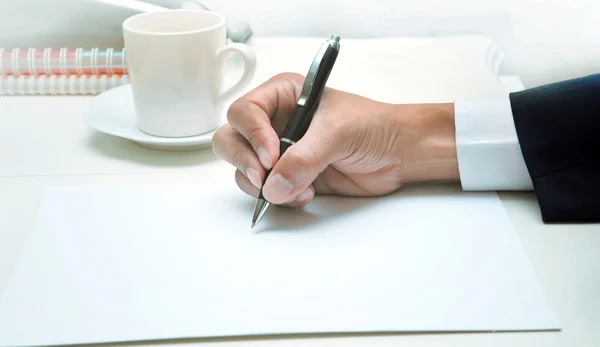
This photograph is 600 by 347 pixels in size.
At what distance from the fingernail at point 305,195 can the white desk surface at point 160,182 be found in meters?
0.11

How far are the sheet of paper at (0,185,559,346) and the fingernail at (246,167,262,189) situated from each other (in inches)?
1.3

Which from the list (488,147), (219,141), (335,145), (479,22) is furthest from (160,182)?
(479,22)

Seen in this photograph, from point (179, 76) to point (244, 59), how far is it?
8cm

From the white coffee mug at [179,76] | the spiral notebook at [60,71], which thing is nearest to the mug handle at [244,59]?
the white coffee mug at [179,76]

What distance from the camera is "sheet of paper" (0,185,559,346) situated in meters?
0.44

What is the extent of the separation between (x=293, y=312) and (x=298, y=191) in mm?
137

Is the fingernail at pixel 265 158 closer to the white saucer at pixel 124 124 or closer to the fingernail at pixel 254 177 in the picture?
the fingernail at pixel 254 177

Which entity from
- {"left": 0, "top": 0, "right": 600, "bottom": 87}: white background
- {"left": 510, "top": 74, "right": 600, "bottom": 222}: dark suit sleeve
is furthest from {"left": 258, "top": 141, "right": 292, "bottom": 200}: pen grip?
{"left": 0, "top": 0, "right": 600, "bottom": 87}: white background

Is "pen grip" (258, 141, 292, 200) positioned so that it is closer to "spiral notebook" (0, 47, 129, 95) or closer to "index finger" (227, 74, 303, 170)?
"index finger" (227, 74, 303, 170)

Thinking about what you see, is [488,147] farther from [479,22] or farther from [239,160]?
[479,22]

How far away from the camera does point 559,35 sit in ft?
3.46

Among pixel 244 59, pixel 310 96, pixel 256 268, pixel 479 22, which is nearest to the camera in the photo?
pixel 256 268

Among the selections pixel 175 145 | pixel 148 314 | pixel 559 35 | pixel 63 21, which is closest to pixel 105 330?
pixel 148 314

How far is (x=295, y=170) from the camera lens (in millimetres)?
548
